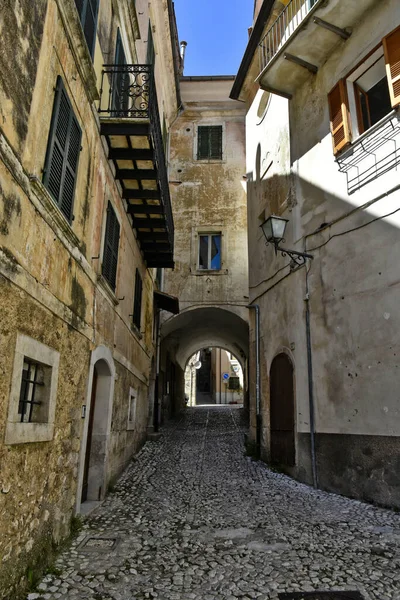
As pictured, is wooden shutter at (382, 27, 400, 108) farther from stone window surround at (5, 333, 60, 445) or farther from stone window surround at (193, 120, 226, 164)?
stone window surround at (193, 120, 226, 164)

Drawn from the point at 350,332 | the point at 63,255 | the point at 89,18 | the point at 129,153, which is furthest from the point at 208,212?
the point at 63,255

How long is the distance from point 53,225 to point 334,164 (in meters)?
5.58

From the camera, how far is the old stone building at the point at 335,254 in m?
6.73

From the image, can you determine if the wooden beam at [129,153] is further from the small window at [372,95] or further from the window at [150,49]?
the window at [150,49]

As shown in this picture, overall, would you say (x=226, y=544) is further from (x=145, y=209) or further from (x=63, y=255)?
(x=145, y=209)

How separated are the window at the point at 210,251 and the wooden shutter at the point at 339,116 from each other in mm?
8310

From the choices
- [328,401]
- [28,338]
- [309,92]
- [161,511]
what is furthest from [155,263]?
[28,338]

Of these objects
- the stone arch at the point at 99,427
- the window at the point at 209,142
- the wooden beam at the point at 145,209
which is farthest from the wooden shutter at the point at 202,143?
the stone arch at the point at 99,427

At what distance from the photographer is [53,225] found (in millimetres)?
4668

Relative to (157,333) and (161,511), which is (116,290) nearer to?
(161,511)

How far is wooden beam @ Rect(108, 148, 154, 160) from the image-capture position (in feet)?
24.5

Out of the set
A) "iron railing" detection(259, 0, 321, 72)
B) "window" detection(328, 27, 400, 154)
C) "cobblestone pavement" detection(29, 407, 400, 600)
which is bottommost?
"cobblestone pavement" detection(29, 407, 400, 600)

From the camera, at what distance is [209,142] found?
57.5 feet

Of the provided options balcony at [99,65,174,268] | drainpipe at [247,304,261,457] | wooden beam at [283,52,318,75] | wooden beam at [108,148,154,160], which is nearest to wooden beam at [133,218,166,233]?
balcony at [99,65,174,268]
